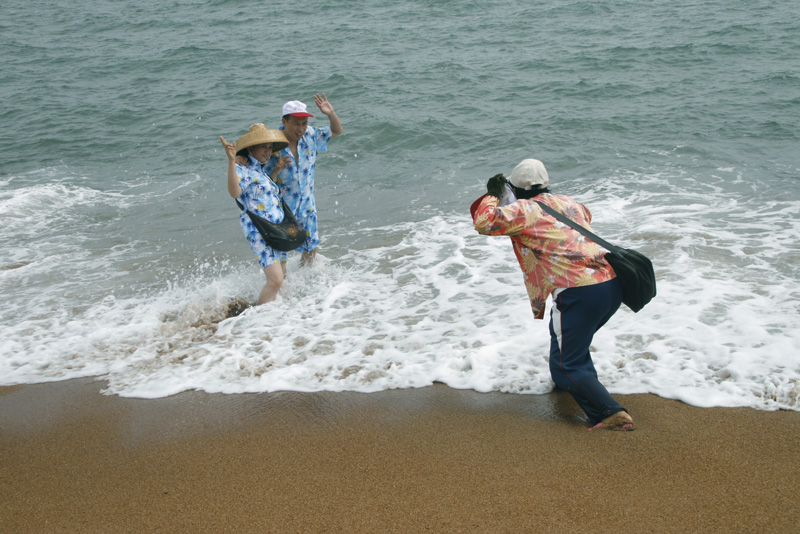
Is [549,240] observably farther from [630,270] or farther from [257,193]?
[257,193]

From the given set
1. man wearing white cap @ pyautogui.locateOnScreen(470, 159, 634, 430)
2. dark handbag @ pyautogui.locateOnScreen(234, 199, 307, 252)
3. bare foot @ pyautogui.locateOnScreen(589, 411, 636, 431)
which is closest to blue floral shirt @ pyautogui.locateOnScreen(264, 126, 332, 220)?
dark handbag @ pyautogui.locateOnScreen(234, 199, 307, 252)

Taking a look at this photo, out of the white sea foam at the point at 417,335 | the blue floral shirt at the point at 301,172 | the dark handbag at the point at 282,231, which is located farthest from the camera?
the blue floral shirt at the point at 301,172

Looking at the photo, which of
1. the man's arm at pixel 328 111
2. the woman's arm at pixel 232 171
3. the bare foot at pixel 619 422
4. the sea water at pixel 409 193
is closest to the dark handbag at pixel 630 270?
the bare foot at pixel 619 422

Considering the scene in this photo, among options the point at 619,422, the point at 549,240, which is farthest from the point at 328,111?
A: the point at 619,422

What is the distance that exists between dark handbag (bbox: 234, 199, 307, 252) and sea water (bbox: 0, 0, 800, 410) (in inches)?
24.5

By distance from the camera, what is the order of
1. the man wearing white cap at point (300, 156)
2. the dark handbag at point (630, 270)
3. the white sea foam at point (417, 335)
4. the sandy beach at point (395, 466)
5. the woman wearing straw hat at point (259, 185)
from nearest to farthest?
1. the sandy beach at point (395, 466)
2. the dark handbag at point (630, 270)
3. the white sea foam at point (417, 335)
4. the woman wearing straw hat at point (259, 185)
5. the man wearing white cap at point (300, 156)

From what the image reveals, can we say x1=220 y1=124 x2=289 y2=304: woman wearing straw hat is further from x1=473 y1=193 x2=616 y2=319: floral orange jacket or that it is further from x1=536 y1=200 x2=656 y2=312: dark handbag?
x1=536 y1=200 x2=656 y2=312: dark handbag

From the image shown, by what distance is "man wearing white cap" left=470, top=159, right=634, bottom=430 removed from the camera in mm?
3154

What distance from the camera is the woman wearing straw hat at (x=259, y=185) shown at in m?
4.65

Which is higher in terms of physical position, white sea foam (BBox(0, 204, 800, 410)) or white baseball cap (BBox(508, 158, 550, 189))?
white baseball cap (BBox(508, 158, 550, 189))

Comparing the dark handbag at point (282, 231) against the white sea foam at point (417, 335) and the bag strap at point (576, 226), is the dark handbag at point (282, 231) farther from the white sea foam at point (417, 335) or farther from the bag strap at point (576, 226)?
the bag strap at point (576, 226)

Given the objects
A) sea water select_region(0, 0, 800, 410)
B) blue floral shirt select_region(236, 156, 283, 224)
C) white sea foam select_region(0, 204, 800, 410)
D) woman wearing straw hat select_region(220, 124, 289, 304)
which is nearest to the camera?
white sea foam select_region(0, 204, 800, 410)

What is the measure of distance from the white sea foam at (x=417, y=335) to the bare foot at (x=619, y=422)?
0.49 m

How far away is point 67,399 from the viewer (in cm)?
405
